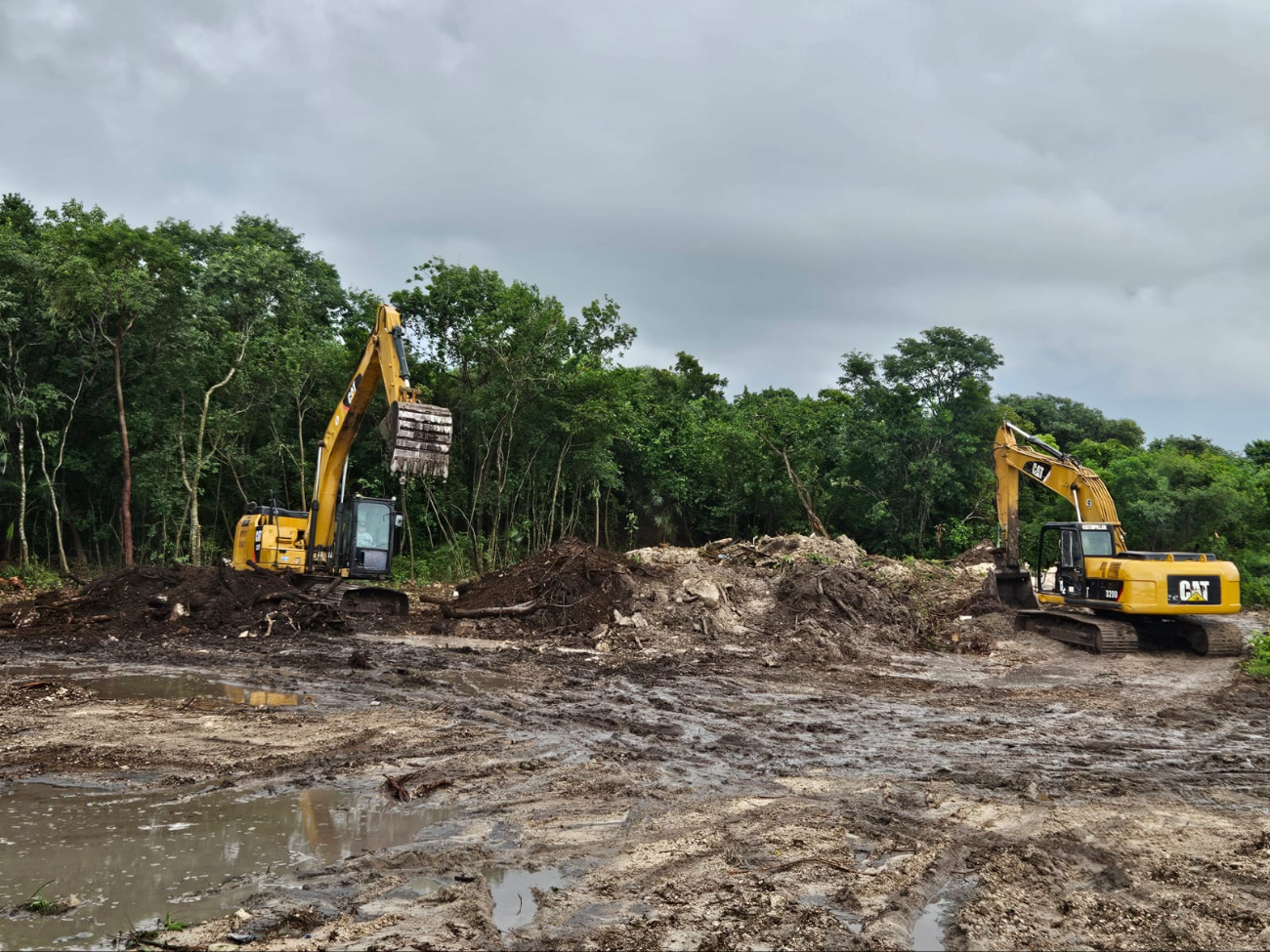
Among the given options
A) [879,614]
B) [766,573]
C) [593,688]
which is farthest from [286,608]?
[879,614]

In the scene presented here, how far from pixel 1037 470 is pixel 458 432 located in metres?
16.0

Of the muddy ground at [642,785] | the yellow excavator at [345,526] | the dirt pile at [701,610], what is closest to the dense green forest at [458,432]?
the yellow excavator at [345,526]

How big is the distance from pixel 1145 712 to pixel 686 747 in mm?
5611

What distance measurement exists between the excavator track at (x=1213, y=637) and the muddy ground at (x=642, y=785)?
0.94 meters

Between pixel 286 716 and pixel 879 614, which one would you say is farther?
pixel 879 614

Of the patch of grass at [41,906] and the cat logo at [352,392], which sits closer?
the patch of grass at [41,906]

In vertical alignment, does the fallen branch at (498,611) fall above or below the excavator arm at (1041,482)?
below

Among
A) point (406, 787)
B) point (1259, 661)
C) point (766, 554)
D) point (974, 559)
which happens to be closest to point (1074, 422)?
point (974, 559)

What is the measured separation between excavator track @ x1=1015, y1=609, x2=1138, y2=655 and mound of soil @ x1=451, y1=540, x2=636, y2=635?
23.5ft

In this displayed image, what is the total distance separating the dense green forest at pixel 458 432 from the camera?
2100 centimetres

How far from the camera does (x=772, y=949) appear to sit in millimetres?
3885

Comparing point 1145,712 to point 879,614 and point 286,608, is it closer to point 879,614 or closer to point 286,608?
point 879,614

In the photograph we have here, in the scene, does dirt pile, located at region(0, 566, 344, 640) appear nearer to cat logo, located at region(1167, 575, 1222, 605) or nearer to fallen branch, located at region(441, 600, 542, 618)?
fallen branch, located at region(441, 600, 542, 618)

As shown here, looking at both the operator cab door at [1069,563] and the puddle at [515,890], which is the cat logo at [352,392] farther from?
the puddle at [515,890]
